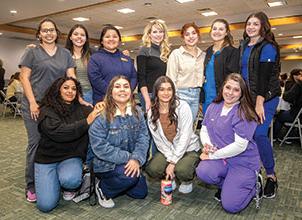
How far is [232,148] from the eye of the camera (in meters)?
2.24

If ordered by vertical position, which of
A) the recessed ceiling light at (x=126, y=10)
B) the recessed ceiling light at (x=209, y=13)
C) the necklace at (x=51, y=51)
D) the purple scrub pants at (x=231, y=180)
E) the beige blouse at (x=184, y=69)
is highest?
the recessed ceiling light at (x=126, y=10)

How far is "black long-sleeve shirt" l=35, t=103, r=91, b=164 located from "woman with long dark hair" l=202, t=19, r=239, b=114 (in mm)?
1190

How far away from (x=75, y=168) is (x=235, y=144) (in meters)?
1.31

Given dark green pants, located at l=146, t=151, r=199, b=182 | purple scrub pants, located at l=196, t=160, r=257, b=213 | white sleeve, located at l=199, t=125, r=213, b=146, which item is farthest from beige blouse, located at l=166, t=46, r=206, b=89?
purple scrub pants, located at l=196, t=160, r=257, b=213

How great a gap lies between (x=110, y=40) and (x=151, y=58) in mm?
424

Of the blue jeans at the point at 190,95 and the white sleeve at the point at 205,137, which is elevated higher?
the blue jeans at the point at 190,95

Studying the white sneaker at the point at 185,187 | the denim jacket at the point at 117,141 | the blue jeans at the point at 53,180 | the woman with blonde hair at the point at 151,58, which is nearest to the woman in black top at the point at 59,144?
the blue jeans at the point at 53,180

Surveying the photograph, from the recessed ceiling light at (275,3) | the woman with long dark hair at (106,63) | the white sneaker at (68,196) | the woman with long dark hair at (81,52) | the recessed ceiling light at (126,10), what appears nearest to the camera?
A: the white sneaker at (68,196)

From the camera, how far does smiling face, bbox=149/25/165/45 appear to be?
2717 millimetres

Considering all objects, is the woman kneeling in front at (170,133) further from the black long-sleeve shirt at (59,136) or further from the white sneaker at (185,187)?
the black long-sleeve shirt at (59,136)

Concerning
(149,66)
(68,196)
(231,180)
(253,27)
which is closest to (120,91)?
(149,66)

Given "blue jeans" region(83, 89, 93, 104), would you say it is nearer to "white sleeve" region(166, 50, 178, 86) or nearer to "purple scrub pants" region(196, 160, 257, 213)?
"white sleeve" region(166, 50, 178, 86)

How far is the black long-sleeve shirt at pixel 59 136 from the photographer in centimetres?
228

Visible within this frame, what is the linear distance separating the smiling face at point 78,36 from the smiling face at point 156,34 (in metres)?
0.65
